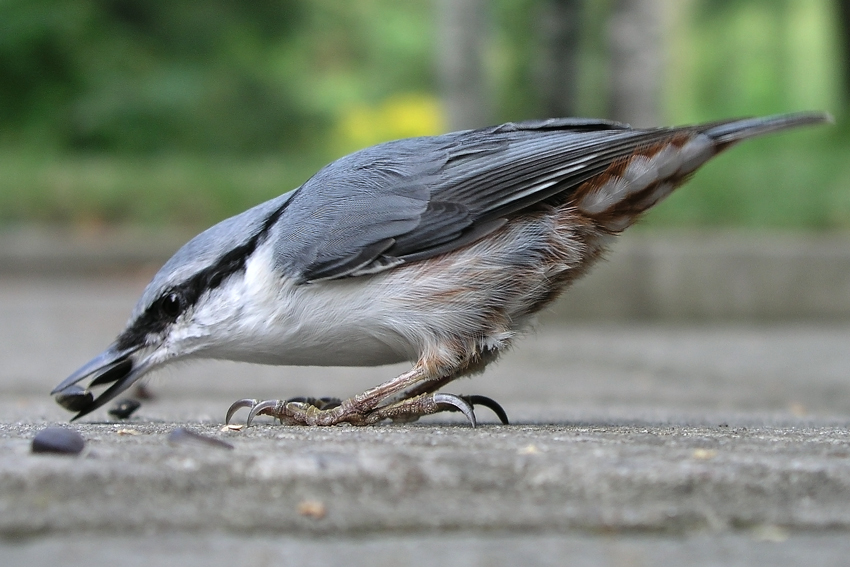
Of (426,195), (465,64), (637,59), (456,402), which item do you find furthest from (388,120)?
(456,402)

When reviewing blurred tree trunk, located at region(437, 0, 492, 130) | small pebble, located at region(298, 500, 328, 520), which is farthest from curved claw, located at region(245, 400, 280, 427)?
blurred tree trunk, located at region(437, 0, 492, 130)

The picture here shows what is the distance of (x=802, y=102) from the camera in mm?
17922

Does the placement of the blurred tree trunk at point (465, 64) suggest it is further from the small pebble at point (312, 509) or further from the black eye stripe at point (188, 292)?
the small pebble at point (312, 509)

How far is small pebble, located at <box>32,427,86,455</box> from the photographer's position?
1839 millimetres

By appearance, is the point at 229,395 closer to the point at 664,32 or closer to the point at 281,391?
the point at 281,391

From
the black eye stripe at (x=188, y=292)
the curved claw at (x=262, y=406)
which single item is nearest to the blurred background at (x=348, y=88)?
the black eye stripe at (x=188, y=292)

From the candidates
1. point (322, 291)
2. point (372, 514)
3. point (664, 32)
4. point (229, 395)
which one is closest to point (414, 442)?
point (372, 514)

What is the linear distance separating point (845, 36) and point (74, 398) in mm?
11625

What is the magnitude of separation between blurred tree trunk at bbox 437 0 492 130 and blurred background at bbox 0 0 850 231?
20mm

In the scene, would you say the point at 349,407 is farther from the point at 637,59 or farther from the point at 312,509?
the point at 637,59

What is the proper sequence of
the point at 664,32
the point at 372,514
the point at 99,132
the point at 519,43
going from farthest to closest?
the point at 519,43
the point at 99,132
the point at 664,32
the point at 372,514

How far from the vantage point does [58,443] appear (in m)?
1.86

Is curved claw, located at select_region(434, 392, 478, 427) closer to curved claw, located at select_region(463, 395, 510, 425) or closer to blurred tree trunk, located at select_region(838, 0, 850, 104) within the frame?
curved claw, located at select_region(463, 395, 510, 425)

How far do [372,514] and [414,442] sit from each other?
0.43 metres
